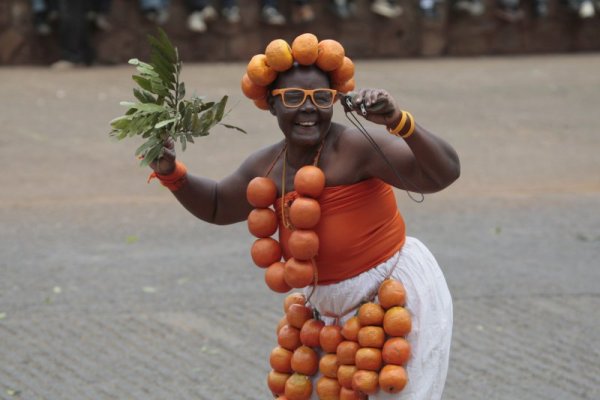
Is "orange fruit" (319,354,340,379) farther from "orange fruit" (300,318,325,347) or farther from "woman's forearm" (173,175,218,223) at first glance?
"woman's forearm" (173,175,218,223)

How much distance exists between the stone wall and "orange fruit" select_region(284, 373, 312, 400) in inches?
455

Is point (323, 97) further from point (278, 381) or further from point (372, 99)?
point (278, 381)

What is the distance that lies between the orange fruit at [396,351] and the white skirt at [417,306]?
2.5 inches

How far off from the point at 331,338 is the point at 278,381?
33 cm

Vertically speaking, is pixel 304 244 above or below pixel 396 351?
above

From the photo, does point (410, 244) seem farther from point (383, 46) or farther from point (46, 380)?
point (383, 46)

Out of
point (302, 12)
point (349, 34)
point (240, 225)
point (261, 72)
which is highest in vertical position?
point (261, 72)

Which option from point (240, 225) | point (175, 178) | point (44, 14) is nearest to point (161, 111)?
point (175, 178)

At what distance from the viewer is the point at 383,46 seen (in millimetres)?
16719

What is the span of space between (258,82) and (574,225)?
212 inches

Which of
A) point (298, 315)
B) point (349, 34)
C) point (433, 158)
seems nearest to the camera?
point (433, 158)

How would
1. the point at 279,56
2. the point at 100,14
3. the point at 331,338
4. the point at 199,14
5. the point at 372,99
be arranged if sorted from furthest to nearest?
the point at 199,14 < the point at 100,14 < the point at 331,338 < the point at 279,56 < the point at 372,99

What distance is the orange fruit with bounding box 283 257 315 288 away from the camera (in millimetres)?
4137

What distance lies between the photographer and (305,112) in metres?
4.10
